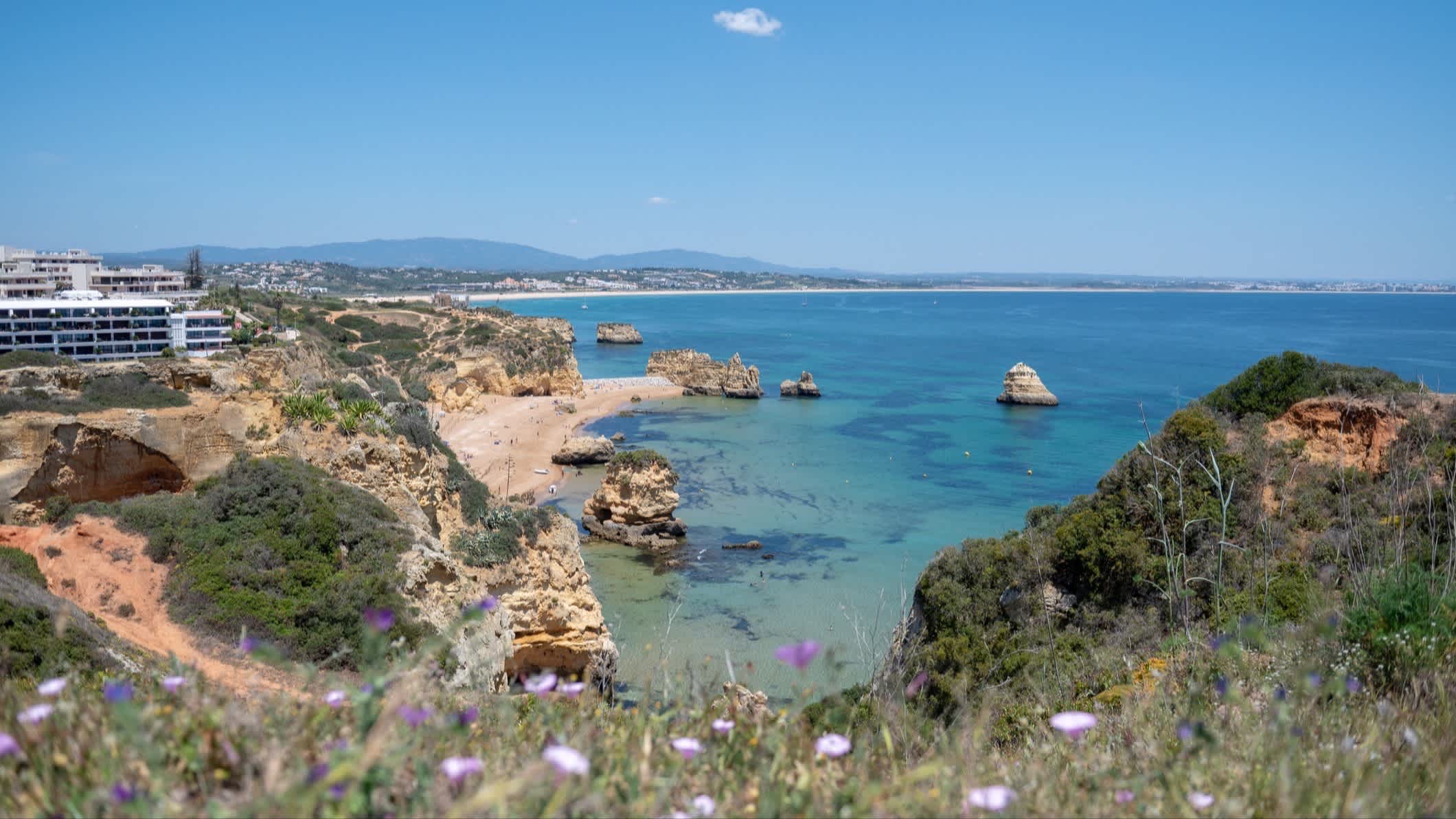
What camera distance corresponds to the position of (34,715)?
8.64 ft

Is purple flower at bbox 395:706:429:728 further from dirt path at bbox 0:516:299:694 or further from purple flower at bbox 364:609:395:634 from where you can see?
dirt path at bbox 0:516:299:694

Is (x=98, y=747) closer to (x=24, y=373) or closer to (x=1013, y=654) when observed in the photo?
(x=1013, y=654)

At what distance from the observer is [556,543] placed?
18.1m

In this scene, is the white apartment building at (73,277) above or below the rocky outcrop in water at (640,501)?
above

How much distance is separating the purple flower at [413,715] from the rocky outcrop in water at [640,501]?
2903cm

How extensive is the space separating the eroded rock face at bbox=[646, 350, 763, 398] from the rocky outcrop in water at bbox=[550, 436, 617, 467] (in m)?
25.3

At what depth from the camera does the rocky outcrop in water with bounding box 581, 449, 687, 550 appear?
32.1 m

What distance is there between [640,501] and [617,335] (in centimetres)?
8522

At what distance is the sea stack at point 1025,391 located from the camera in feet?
214

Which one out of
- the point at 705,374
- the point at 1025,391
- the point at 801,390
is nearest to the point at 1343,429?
the point at 1025,391

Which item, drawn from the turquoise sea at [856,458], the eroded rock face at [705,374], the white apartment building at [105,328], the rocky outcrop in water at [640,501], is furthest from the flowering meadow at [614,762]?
the eroded rock face at [705,374]

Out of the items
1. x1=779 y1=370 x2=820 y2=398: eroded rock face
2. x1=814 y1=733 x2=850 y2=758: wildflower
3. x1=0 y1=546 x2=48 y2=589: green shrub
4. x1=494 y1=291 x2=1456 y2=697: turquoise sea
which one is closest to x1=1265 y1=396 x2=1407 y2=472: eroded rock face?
x1=494 y1=291 x2=1456 y2=697: turquoise sea

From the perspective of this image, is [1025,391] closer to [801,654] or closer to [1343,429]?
[1343,429]

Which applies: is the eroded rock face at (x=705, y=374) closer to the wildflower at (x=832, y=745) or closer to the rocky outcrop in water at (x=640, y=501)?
the rocky outcrop in water at (x=640, y=501)
